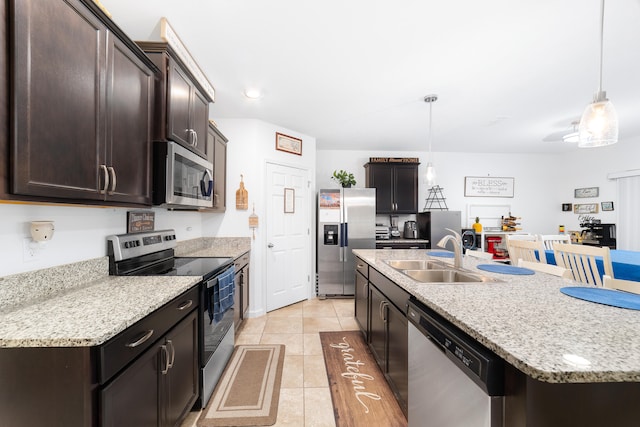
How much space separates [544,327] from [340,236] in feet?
11.1

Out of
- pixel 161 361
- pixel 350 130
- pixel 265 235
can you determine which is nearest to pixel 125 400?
pixel 161 361

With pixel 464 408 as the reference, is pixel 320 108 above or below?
above

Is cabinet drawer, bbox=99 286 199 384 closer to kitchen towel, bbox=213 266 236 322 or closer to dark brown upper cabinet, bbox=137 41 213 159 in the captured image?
kitchen towel, bbox=213 266 236 322

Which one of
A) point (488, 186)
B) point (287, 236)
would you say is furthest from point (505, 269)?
point (488, 186)

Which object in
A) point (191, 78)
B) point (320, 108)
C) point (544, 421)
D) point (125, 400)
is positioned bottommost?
point (125, 400)

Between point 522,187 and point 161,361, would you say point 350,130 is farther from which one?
point 522,187

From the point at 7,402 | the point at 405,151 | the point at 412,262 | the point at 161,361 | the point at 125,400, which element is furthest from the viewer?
the point at 405,151

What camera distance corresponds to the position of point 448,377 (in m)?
1.04

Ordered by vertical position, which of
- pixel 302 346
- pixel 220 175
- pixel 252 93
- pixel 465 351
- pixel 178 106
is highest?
pixel 252 93

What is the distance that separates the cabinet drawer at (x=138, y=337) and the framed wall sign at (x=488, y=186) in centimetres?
547

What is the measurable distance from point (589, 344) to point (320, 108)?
2.99 metres

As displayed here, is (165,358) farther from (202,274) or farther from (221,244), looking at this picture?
(221,244)

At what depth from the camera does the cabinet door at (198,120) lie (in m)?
2.05

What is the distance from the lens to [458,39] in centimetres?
192
